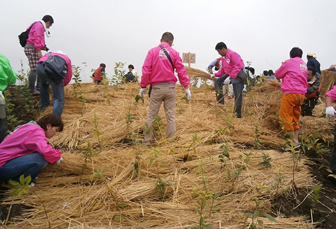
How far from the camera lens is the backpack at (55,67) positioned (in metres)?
3.53

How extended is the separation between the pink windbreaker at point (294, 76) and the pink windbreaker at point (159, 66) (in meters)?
1.64

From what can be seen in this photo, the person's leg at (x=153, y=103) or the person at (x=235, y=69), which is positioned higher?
the person at (x=235, y=69)

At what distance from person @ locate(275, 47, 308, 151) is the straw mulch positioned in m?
0.38

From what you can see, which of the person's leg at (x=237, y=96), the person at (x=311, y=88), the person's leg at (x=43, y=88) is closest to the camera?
the person's leg at (x=43, y=88)

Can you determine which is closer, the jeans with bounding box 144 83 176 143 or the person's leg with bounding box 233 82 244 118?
the jeans with bounding box 144 83 176 143

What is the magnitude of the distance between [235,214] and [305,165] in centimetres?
156

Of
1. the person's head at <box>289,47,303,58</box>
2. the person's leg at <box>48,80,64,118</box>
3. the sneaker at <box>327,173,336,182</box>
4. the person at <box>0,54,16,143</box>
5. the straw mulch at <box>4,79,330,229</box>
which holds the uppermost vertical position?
the person's head at <box>289,47,303,58</box>

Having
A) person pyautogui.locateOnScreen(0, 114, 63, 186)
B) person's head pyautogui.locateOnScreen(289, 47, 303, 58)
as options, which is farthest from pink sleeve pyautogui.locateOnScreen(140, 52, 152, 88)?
person's head pyautogui.locateOnScreen(289, 47, 303, 58)

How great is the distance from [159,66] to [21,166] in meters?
1.95

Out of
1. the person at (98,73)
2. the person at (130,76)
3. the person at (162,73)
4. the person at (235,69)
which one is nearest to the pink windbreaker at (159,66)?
the person at (162,73)

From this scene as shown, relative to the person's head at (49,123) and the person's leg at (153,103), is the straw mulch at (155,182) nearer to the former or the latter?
the person's leg at (153,103)

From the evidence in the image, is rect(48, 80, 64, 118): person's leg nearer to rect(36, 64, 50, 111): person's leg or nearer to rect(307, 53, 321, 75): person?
rect(36, 64, 50, 111): person's leg

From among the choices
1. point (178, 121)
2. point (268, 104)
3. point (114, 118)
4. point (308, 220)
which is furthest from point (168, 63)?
point (268, 104)

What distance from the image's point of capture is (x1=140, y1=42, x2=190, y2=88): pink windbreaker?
10.9 ft
